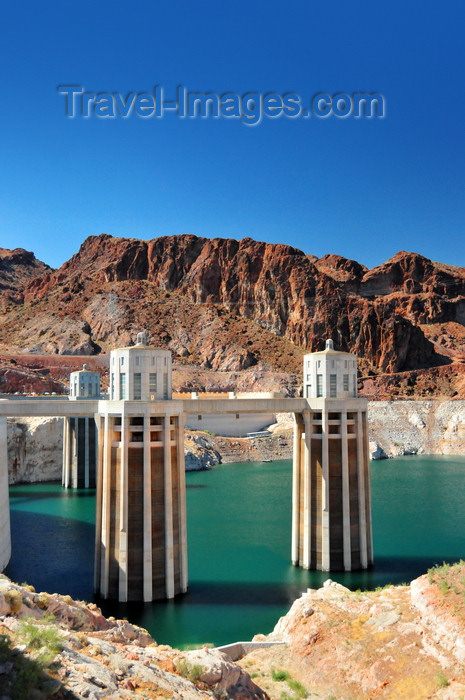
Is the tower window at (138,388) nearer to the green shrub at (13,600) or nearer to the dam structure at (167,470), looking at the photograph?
the dam structure at (167,470)

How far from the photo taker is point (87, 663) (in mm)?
8953

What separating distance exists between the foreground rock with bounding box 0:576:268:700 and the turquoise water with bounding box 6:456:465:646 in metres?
10.4

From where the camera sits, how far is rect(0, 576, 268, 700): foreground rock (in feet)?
25.6

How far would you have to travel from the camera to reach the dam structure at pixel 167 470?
24.3m

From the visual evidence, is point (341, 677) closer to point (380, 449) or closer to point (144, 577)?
point (144, 577)

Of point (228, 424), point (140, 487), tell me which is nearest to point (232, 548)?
point (140, 487)

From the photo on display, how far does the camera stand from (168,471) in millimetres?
24844

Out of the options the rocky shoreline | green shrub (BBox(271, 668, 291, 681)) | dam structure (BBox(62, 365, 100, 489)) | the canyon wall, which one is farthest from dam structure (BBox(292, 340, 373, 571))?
the canyon wall

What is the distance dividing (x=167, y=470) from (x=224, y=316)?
13619 centimetres

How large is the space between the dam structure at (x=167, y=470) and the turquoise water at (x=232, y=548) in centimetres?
105

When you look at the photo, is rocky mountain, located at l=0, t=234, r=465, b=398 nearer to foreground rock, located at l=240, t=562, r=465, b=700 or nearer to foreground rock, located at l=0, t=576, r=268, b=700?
foreground rock, located at l=240, t=562, r=465, b=700

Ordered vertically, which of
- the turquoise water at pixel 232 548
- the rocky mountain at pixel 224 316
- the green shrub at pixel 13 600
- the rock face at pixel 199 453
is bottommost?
the turquoise water at pixel 232 548

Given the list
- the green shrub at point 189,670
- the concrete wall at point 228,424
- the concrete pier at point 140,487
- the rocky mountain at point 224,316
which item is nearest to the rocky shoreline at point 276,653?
the green shrub at point 189,670

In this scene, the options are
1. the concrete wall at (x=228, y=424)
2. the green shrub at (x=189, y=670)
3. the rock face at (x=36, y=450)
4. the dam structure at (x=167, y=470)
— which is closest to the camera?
the green shrub at (x=189, y=670)
